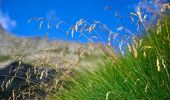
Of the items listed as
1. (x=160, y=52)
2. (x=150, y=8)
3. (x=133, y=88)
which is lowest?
(x=133, y=88)

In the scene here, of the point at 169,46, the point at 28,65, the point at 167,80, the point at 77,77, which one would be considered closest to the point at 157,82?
the point at 167,80

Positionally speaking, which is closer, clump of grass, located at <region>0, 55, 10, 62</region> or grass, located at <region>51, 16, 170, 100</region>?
grass, located at <region>51, 16, 170, 100</region>

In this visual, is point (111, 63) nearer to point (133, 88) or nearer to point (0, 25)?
point (133, 88)

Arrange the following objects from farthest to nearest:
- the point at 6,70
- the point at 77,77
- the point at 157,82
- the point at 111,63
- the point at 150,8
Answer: the point at 6,70 < the point at 77,77 < the point at 111,63 < the point at 150,8 < the point at 157,82

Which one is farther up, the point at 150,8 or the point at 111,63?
the point at 150,8

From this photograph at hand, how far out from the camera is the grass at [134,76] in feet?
13.0

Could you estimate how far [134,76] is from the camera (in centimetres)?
410

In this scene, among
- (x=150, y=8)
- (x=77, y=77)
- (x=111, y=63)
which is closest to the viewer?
(x=150, y=8)

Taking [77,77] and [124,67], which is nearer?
[124,67]

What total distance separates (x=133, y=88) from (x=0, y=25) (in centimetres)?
388

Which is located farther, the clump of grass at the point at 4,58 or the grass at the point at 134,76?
the clump of grass at the point at 4,58

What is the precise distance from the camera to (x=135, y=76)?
4074mm

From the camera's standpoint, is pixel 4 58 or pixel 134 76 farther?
pixel 4 58

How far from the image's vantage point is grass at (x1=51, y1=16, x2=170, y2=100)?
156 inches
